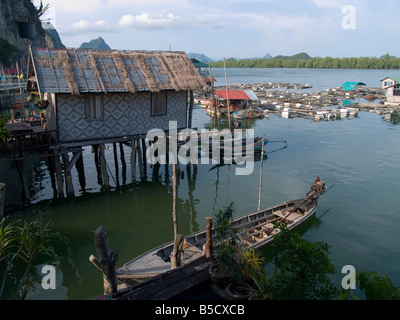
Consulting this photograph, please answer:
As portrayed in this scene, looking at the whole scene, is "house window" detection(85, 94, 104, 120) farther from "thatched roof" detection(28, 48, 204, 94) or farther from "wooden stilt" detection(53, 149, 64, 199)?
"wooden stilt" detection(53, 149, 64, 199)

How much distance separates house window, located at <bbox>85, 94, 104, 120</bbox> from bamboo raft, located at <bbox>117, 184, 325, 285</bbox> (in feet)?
26.4

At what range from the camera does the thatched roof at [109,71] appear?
15.0 m

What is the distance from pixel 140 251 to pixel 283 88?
73529mm

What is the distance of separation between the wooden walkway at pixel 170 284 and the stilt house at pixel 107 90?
34.4 feet

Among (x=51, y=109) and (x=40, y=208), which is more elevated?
(x=51, y=109)

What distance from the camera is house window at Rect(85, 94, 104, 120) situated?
16219mm

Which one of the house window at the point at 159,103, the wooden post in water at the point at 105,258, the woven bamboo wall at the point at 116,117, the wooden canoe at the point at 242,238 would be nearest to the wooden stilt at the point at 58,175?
the woven bamboo wall at the point at 116,117

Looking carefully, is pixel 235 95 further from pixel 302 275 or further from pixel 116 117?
pixel 302 275

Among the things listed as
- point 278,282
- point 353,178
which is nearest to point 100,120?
point 278,282

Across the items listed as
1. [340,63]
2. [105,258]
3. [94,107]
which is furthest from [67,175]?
[340,63]

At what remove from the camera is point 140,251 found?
13461 millimetres

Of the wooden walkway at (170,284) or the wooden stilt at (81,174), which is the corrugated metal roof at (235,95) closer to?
the wooden stilt at (81,174)

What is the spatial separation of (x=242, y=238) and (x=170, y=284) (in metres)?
6.12
